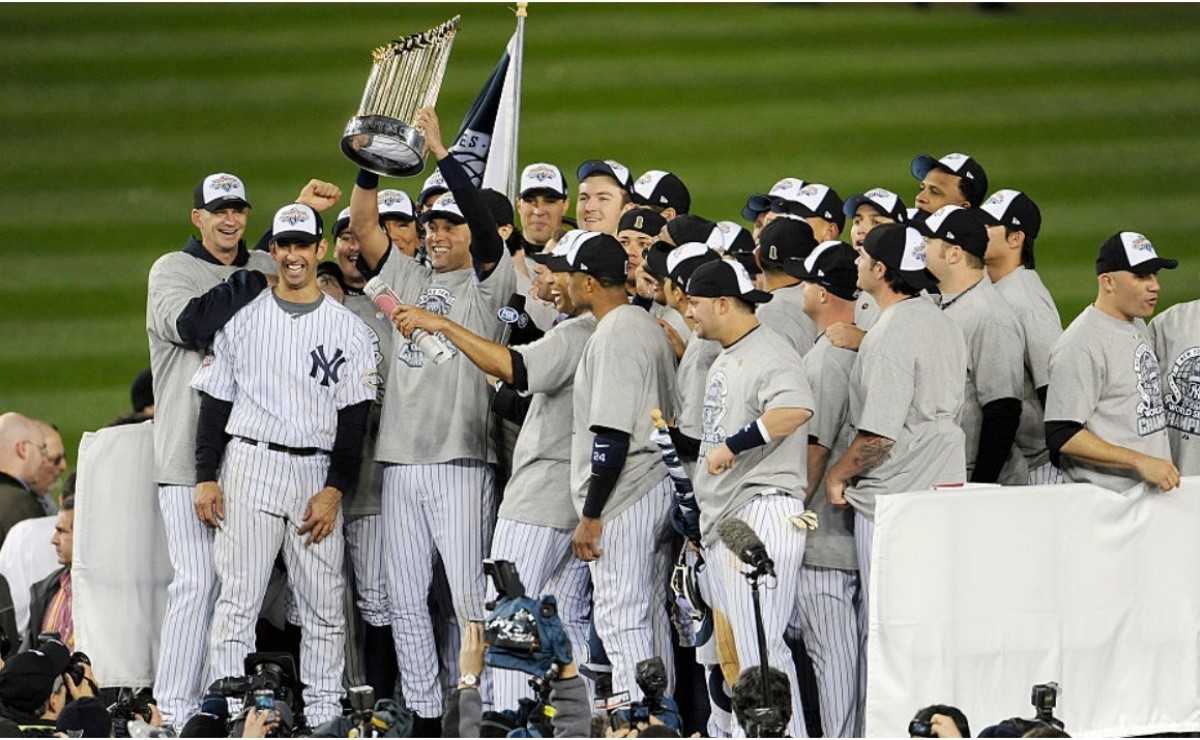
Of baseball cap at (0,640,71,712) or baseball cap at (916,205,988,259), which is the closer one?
baseball cap at (0,640,71,712)

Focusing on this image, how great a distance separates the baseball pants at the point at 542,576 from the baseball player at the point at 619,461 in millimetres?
141

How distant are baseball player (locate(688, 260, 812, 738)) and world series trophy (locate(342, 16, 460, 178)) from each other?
109 centimetres

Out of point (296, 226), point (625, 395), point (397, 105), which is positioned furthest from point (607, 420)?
point (397, 105)

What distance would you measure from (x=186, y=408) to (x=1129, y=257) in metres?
2.96

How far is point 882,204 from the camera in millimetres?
6469

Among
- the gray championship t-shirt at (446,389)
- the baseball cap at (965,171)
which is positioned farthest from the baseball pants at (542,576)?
the baseball cap at (965,171)

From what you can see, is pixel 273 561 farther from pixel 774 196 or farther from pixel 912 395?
pixel 774 196

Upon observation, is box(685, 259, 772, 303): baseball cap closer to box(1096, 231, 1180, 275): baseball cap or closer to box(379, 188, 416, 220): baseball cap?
box(1096, 231, 1180, 275): baseball cap

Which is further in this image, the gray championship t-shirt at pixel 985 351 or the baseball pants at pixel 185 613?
the baseball pants at pixel 185 613

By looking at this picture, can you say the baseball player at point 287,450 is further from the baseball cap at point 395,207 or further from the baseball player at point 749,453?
the baseball player at point 749,453

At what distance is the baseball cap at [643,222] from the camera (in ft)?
20.2

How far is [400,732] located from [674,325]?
189 cm

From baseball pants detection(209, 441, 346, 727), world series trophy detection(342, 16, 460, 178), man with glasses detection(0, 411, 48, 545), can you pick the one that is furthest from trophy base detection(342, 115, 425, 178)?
man with glasses detection(0, 411, 48, 545)

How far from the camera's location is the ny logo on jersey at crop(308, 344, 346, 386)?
5.85 m
